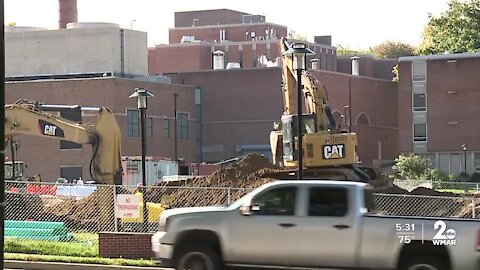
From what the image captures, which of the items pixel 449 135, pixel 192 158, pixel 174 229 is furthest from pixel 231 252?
pixel 192 158

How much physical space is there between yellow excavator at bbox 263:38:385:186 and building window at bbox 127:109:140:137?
43088 mm

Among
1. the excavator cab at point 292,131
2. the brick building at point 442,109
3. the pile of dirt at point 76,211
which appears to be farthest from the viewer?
the brick building at point 442,109

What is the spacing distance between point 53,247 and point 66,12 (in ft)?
246

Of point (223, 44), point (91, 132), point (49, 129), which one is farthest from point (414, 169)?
point (91, 132)

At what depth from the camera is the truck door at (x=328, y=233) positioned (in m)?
→ 14.9

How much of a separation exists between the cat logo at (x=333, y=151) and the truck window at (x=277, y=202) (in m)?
21.5

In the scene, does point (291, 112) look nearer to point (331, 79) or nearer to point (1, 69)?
point (1, 69)

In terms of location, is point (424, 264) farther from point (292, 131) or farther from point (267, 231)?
point (292, 131)

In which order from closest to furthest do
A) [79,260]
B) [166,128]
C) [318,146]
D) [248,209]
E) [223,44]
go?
[248,209]
[79,260]
[318,146]
[166,128]
[223,44]

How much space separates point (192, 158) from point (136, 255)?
70.1 m

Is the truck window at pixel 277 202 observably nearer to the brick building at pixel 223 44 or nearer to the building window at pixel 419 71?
the building window at pixel 419 71

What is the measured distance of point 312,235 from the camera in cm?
1503

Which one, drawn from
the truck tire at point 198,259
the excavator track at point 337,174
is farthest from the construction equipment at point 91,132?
the truck tire at point 198,259

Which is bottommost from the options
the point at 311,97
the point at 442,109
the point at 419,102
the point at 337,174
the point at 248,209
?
the point at 337,174
